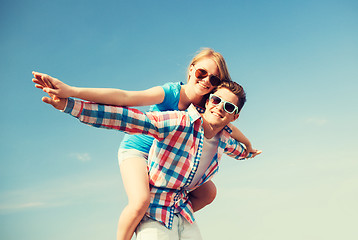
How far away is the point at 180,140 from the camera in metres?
3.56

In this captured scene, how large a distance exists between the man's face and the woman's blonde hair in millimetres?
481

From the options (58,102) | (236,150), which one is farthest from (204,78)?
(58,102)

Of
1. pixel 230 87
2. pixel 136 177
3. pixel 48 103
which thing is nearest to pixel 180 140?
pixel 136 177

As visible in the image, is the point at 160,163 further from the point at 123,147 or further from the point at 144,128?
the point at 123,147

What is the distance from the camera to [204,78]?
4.35 meters

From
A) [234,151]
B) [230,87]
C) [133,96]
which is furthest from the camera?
[234,151]

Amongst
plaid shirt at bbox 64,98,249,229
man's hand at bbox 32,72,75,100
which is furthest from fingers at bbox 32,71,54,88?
plaid shirt at bbox 64,98,249,229

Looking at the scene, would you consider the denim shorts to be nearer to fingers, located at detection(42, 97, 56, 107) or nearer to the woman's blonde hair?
the woman's blonde hair

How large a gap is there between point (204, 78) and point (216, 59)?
0.39m

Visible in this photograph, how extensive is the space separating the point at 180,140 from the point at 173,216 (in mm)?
854

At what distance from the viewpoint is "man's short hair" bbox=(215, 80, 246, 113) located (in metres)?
4.07

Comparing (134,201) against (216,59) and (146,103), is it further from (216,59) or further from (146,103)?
(216,59)

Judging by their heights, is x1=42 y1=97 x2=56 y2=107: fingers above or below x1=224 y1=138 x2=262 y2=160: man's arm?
below

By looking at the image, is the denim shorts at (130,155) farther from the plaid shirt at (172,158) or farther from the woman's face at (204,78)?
the woman's face at (204,78)
